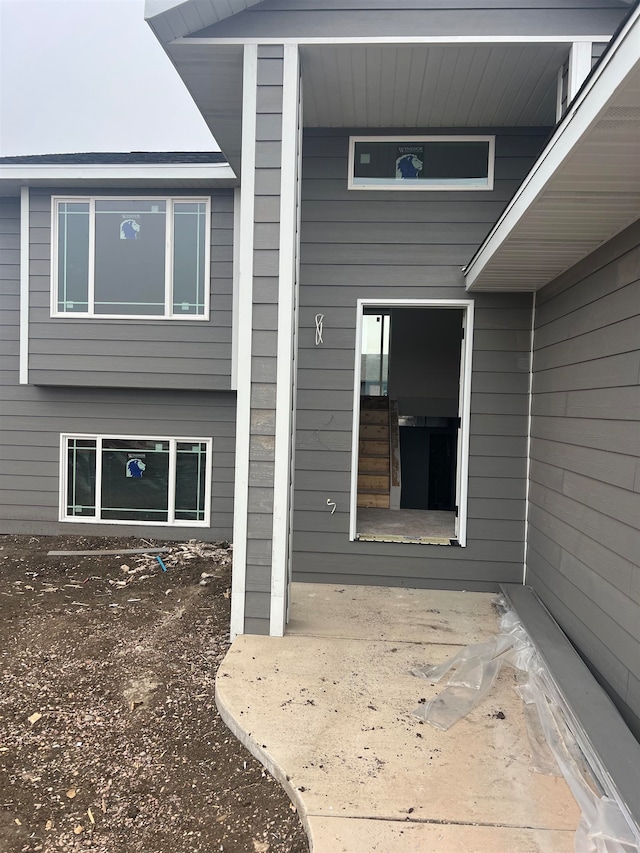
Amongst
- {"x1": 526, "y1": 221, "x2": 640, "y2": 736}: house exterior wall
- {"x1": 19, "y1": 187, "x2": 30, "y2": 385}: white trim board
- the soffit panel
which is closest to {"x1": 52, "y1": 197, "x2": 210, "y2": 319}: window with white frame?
{"x1": 19, "y1": 187, "x2": 30, "y2": 385}: white trim board

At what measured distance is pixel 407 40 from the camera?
3.20m

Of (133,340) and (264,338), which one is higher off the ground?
(133,340)

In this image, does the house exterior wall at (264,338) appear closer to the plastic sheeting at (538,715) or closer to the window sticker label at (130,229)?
the plastic sheeting at (538,715)

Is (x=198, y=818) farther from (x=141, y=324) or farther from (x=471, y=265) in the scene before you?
(x=141, y=324)

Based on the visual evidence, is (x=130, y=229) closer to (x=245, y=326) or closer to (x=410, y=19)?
(x=245, y=326)

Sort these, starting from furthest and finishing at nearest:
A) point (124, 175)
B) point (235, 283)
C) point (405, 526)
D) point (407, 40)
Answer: point (235, 283) < point (124, 175) < point (405, 526) < point (407, 40)

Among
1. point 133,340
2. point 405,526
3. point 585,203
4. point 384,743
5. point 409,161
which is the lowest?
point 384,743

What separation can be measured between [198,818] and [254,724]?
1.56ft

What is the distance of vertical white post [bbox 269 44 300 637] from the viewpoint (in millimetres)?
3232

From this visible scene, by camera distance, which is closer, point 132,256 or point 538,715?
point 538,715

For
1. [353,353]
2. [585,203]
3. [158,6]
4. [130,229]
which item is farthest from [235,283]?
[585,203]

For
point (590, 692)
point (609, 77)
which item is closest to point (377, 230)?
point (609, 77)

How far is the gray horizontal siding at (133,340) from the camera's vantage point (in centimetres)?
586

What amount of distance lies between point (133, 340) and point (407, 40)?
3.87 meters
